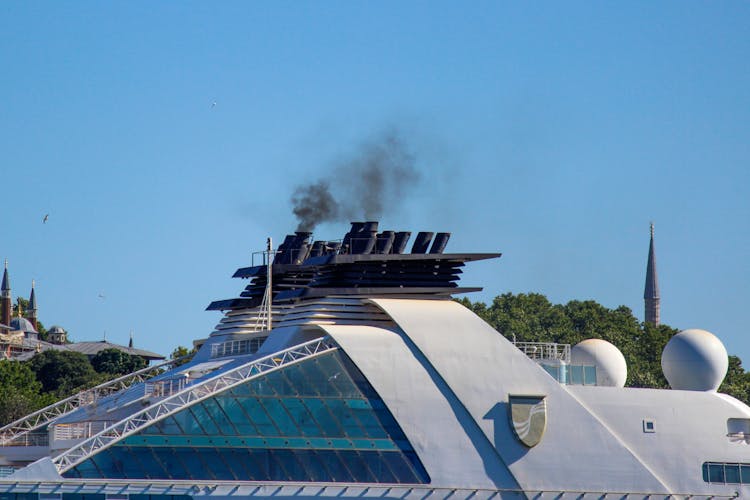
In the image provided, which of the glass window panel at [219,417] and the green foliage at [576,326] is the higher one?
the green foliage at [576,326]

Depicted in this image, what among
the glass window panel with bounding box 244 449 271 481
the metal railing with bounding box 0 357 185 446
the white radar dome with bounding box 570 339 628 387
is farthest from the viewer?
the white radar dome with bounding box 570 339 628 387

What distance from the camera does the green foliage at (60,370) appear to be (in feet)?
462

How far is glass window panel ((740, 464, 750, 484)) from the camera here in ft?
175

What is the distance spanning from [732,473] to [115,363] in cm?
11325

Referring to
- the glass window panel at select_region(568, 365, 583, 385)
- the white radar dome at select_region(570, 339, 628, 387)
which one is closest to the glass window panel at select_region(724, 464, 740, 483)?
the white radar dome at select_region(570, 339, 628, 387)

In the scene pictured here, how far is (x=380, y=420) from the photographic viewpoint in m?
48.3

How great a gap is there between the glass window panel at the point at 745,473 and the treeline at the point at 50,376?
188 feet

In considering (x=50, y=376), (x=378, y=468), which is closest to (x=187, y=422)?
(x=378, y=468)

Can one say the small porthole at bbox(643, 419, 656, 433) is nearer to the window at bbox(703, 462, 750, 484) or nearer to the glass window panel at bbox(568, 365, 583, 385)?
the window at bbox(703, 462, 750, 484)

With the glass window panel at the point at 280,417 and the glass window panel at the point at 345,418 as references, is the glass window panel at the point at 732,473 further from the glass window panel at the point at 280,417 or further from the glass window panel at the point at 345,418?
the glass window panel at the point at 280,417

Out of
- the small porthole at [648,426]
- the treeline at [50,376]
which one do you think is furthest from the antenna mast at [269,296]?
the treeline at [50,376]

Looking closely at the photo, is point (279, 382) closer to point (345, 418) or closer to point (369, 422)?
point (345, 418)

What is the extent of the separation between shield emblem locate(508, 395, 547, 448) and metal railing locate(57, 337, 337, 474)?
672 cm

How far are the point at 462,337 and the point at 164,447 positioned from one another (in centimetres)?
1128
